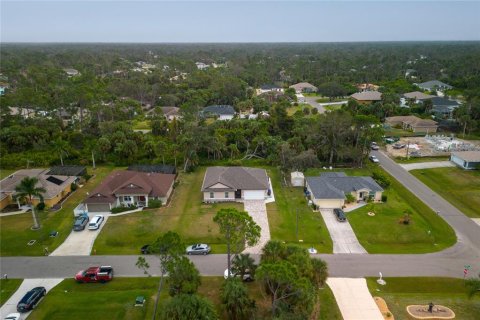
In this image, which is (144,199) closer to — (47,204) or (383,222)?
(47,204)

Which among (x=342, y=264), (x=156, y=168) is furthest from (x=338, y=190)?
(x=156, y=168)

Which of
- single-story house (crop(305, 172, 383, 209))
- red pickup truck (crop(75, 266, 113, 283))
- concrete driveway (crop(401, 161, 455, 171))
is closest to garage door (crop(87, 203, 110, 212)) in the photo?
red pickup truck (crop(75, 266, 113, 283))

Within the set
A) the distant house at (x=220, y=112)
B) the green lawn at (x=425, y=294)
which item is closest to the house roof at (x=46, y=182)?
the green lawn at (x=425, y=294)

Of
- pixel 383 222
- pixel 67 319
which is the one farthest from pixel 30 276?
pixel 383 222

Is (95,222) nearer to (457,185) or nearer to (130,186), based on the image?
(130,186)

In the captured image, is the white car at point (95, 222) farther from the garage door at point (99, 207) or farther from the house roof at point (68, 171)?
the house roof at point (68, 171)

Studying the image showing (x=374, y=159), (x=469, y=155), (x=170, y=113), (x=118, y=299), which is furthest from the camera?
(x=170, y=113)

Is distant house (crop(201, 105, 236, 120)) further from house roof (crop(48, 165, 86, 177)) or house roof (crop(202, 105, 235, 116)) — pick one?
house roof (crop(48, 165, 86, 177))
